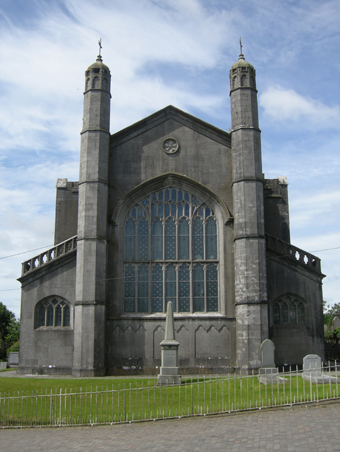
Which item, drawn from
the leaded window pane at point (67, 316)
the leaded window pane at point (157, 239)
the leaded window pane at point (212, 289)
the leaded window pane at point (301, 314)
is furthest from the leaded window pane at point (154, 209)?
the leaded window pane at point (301, 314)

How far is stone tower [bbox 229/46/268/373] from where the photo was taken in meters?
23.1

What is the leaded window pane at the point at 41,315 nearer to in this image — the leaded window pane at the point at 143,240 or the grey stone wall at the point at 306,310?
the leaded window pane at the point at 143,240

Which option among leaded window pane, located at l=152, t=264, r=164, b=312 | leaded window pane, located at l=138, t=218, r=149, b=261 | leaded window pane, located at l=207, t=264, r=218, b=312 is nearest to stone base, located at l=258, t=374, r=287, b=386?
leaded window pane, located at l=207, t=264, r=218, b=312

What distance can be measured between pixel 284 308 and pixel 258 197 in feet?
18.8

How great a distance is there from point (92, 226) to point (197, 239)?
209 inches

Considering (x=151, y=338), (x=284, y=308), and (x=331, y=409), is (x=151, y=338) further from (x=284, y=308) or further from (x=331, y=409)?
(x=331, y=409)

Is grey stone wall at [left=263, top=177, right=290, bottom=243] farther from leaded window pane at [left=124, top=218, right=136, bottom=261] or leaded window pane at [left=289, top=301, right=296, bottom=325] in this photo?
leaded window pane at [left=124, top=218, right=136, bottom=261]

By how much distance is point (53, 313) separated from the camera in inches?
996

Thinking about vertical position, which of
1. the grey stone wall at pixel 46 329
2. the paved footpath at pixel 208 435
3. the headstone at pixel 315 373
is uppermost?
the grey stone wall at pixel 46 329

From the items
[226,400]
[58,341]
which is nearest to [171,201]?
[58,341]

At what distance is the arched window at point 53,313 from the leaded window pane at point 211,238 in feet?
24.8

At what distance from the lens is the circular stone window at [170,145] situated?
87.0 feet

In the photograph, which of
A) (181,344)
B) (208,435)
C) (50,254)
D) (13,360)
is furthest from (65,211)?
(208,435)

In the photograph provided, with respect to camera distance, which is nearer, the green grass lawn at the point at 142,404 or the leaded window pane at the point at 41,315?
the green grass lawn at the point at 142,404
